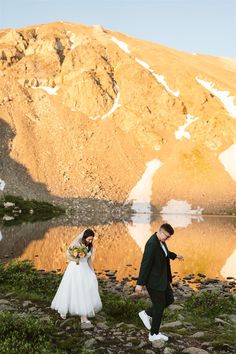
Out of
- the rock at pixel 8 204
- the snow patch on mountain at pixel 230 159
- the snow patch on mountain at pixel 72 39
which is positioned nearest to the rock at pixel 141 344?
the rock at pixel 8 204

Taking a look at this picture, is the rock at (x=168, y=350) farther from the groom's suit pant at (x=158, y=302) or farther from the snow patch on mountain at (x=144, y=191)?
the snow patch on mountain at (x=144, y=191)

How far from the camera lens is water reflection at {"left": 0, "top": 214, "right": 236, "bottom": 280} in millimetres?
33906

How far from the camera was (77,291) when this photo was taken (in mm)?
14422

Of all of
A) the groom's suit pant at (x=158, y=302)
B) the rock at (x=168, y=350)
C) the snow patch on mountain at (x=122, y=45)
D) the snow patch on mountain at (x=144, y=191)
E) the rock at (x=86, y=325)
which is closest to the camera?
the rock at (x=168, y=350)

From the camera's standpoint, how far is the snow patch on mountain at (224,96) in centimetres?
13844

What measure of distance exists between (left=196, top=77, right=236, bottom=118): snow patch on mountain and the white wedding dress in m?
128

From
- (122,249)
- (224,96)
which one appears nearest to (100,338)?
(122,249)

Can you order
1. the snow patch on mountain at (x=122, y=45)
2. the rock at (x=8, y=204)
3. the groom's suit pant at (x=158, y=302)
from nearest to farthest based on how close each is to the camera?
the groom's suit pant at (x=158, y=302) → the rock at (x=8, y=204) → the snow patch on mountain at (x=122, y=45)

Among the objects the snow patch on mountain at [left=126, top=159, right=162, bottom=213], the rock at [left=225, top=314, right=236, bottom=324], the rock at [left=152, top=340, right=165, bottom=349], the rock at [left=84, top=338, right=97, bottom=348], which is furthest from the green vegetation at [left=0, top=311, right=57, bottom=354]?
the snow patch on mountain at [left=126, top=159, right=162, bottom=213]

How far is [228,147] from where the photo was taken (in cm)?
12744

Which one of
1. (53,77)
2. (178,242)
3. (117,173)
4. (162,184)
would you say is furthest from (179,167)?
(178,242)

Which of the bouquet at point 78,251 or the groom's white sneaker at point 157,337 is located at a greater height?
the bouquet at point 78,251

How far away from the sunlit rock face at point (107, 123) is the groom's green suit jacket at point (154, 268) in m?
88.0

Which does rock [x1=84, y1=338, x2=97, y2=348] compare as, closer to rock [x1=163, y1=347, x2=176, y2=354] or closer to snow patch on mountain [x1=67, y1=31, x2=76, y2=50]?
rock [x1=163, y1=347, x2=176, y2=354]
